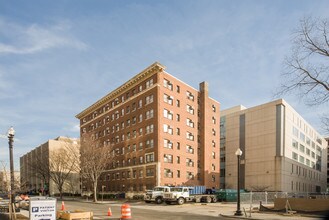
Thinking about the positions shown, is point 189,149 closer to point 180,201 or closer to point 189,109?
point 189,109

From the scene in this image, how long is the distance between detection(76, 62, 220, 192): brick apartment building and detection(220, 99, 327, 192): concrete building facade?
15346 mm

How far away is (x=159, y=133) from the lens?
57.6 metres

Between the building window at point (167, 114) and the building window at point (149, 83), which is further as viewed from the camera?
the building window at point (149, 83)

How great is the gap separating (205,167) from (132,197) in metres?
18.1

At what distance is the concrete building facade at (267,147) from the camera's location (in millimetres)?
78062

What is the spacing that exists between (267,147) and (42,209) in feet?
243

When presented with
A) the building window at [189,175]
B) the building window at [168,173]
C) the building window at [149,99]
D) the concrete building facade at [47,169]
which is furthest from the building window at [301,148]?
the concrete building facade at [47,169]

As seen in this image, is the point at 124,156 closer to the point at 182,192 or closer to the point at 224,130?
the point at 182,192

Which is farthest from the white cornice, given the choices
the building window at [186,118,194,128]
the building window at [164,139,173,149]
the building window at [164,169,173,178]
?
the building window at [164,169,173,178]

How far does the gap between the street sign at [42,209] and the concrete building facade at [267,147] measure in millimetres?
70583

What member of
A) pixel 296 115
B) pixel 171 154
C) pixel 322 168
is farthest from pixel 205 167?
pixel 322 168

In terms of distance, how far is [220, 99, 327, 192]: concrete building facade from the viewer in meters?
78.1

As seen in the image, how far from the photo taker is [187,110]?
65.8 m

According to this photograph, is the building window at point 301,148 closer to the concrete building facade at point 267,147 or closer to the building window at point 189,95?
the concrete building facade at point 267,147
